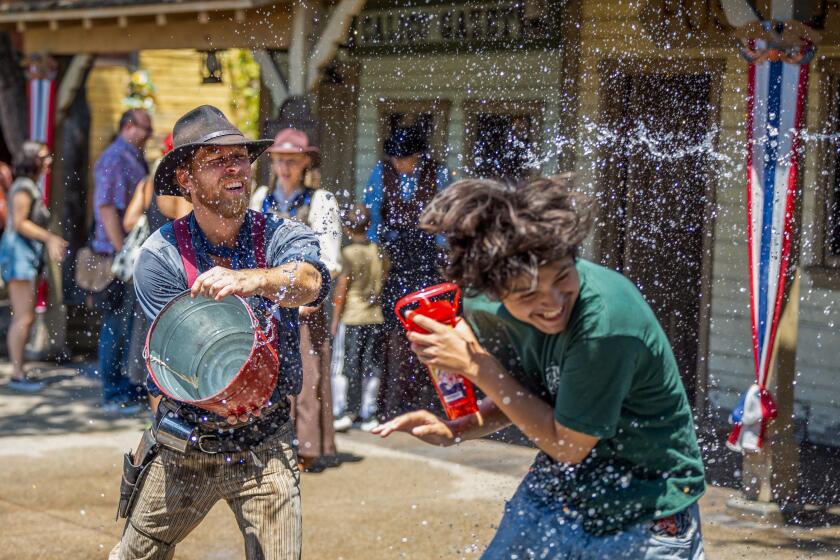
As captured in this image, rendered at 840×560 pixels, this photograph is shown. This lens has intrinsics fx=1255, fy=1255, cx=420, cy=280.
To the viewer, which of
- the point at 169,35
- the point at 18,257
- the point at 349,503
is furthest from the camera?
the point at 169,35

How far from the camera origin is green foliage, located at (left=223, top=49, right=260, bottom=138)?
14.2 metres

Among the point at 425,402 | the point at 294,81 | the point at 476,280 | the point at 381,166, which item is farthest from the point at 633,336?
the point at 294,81

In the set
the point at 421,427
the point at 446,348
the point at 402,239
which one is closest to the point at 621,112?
the point at 402,239

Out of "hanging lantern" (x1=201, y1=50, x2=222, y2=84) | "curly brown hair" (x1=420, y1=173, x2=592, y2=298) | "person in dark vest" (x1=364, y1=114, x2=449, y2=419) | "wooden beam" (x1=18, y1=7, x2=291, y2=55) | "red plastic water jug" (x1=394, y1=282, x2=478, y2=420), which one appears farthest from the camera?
"hanging lantern" (x1=201, y1=50, x2=222, y2=84)

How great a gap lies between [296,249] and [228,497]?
739 mm

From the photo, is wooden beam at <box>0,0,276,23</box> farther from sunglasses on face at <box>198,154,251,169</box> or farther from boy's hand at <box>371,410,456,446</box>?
boy's hand at <box>371,410,456,446</box>

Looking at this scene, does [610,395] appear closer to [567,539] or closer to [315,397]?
[567,539]

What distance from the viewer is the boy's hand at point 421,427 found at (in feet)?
9.60

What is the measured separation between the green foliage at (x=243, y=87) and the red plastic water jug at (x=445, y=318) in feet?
37.0

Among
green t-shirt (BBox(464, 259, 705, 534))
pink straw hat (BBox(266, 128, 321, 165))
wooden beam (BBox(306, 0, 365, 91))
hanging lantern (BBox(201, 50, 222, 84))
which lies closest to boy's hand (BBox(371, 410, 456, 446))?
green t-shirt (BBox(464, 259, 705, 534))

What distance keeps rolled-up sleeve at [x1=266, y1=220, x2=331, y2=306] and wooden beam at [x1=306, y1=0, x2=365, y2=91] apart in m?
5.45

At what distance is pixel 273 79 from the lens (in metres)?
9.41

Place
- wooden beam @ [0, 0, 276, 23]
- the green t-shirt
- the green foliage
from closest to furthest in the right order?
the green t-shirt
wooden beam @ [0, 0, 276, 23]
the green foliage

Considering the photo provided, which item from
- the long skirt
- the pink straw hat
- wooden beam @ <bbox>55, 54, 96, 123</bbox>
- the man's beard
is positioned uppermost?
wooden beam @ <bbox>55, 54, 96, 123</bbox>
